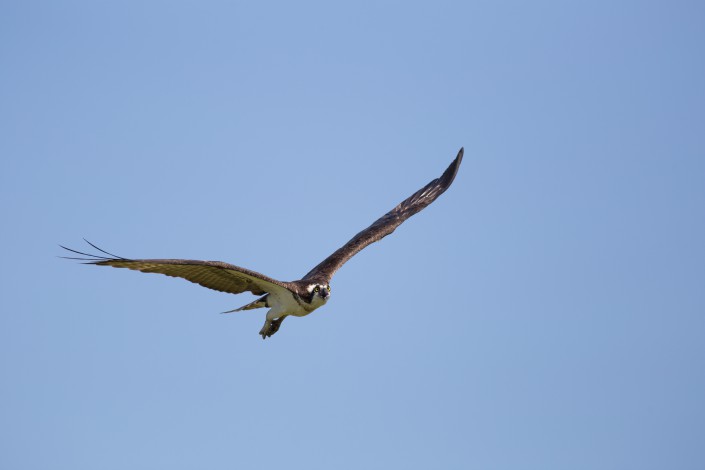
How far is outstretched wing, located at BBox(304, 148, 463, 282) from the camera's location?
85.5 ft

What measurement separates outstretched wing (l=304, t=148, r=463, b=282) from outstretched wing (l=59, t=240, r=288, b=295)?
1709 millimetres

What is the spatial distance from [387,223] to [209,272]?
797 cm

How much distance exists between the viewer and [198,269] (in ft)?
70.7

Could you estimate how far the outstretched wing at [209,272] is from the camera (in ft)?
64.1

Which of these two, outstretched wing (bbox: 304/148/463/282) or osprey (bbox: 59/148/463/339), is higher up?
outstretched wing (bbox: 304/148/463/282)

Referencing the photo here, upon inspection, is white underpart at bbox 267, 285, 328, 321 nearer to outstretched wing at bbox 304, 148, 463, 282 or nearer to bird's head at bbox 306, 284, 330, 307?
bird's head at bbox 306, 284, 330, 307

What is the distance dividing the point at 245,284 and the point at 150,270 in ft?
10.9

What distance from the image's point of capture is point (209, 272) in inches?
866

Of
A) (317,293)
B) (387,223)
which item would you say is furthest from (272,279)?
(387,223)

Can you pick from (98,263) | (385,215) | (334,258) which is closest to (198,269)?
(98,263)

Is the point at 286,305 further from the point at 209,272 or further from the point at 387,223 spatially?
the point at 387,223

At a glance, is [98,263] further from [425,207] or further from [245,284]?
[425,207]

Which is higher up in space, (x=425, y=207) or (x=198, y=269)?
(x=425, y=207)

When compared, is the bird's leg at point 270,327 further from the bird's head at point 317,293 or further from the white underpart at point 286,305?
the bird's head at point 317,293
